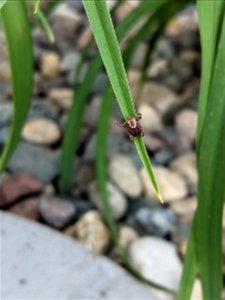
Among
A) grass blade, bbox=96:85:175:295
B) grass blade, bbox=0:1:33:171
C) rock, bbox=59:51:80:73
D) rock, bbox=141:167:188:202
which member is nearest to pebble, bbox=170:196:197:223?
rock, bbox=141:167:188:202

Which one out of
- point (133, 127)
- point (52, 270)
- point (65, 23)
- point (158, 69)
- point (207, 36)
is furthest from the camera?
point (65, 23)

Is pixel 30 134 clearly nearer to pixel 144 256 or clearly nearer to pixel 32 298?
pixel 144 256

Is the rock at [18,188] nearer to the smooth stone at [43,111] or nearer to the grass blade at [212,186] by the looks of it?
the smooth stone at [43,111]

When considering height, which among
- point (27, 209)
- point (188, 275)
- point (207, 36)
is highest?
point (207, 36)

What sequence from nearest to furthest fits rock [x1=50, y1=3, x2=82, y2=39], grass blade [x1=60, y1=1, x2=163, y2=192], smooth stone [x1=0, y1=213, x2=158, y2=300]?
smooth stone [x1=0, y1=213, x2=158, y2=300] < grass blade [x1=60, y1=1, x2=163, y2=192] < rock [x1=50, y1=3, x2=82, y2=39]

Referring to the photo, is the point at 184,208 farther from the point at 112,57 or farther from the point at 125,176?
the point at 112,57

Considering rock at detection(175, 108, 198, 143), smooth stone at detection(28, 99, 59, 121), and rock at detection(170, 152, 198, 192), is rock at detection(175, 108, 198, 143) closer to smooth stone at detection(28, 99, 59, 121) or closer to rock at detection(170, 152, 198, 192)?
rock at detection(170, 152, 198, 192)

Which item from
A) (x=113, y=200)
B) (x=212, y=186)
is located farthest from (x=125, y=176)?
(x=212, y=186)
